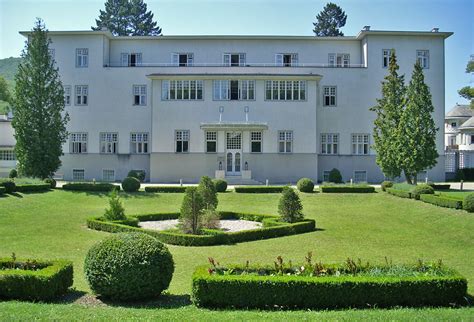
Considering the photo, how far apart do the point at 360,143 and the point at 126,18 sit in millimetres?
44560

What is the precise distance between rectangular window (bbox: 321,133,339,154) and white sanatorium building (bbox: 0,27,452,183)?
89mm

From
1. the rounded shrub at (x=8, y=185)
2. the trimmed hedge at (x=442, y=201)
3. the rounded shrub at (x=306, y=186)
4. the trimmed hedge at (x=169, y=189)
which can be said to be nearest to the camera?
the trimmed hedge at (x=442, y=201)

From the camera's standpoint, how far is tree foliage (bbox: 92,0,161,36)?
76562 millimetres

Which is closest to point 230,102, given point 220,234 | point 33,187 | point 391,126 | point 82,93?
point 391,126

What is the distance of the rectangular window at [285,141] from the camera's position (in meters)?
45.0

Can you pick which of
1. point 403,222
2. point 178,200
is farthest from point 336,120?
point 403,222

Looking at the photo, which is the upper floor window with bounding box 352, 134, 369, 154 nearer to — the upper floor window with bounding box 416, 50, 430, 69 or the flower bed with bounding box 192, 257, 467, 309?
the upper floor window with bounding box 416, 50, 430, 69

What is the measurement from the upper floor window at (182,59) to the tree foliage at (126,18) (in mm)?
28348

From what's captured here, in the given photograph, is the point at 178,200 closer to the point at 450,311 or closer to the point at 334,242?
the point at 334,242

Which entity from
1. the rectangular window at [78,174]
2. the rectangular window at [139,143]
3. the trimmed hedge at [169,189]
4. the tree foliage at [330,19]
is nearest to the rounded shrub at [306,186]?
the trimmed hedge at [169,189]

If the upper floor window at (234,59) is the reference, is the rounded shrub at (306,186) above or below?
below

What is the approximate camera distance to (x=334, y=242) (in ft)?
63.6

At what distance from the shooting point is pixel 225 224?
78.6 ft

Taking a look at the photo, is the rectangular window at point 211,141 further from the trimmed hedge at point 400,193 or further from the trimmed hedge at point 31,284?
the trimmed hedge at point 31,284
